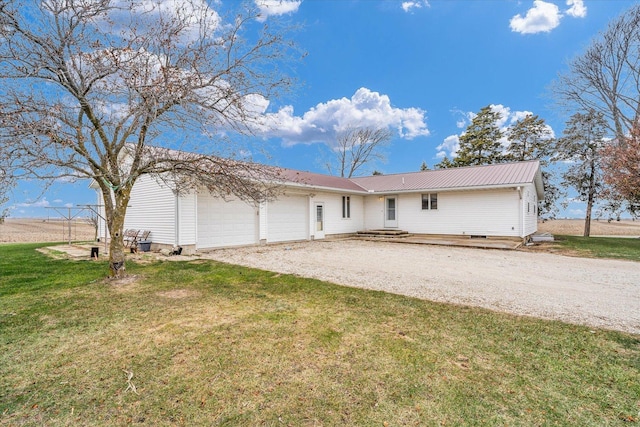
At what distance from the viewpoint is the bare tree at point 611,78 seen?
17.5m

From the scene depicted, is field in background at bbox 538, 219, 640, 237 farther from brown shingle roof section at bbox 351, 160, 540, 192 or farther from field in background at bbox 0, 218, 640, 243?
brown shingle roof section at bbox 351, 160, 540, 192

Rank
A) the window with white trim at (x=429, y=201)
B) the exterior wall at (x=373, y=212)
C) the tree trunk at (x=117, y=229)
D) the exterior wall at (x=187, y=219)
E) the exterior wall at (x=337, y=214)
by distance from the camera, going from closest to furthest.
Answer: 1. the tree trunk at (x=117, y=229)
2. the exterior wall at (x=187, y=219)
3. the exterior wall at (x=337, y=214)
4. the window with white trim at (x=429, y=201)
5. the exterior wall at (x=373, y=212)

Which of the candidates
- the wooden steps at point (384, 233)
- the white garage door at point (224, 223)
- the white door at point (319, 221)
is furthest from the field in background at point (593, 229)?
the white garage door at point (224, 223)

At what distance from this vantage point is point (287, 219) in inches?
564

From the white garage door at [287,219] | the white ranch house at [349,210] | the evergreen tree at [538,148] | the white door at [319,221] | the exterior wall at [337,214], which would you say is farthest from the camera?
the evergreen tree at [538,148]

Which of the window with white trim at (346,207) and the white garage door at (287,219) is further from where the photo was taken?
the window with white trim at (346,207)

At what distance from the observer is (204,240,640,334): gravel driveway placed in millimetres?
4773

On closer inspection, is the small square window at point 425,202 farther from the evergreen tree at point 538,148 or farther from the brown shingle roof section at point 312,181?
the evergreen tree at point 538,148

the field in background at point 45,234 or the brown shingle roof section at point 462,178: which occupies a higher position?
the brown shingle roof section at point 462,178

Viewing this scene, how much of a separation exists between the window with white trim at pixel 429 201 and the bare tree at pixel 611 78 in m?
11.4

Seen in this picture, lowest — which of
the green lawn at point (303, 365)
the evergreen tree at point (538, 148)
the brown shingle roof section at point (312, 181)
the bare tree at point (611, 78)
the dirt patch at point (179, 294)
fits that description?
the green lawn at point (303, 365)

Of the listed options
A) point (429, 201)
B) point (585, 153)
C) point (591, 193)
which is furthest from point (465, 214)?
point (585, 153)

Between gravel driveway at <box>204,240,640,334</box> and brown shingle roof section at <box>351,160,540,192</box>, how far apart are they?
14.4ft

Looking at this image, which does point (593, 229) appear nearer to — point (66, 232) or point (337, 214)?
point (337, 214)
